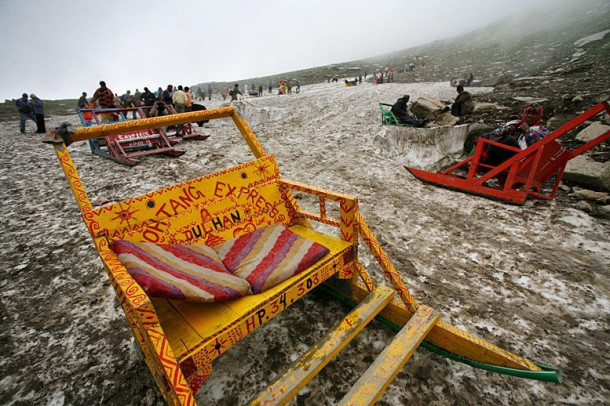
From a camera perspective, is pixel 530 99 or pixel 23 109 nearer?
pixel 530 99

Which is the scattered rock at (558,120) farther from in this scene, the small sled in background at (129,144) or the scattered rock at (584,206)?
the small sled in background at (129,144)

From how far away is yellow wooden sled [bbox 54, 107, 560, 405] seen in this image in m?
1.34

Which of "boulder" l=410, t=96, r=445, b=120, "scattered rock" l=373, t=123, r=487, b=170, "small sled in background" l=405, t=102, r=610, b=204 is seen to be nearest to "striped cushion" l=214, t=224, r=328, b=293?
"small sled in background" l=405, t=102, r=610, b=204

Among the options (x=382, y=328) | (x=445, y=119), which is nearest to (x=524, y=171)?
(x=382, y=328)

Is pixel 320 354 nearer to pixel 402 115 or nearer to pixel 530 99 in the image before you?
pixel 402 115

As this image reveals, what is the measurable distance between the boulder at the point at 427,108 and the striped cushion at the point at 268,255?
8815 millimetres

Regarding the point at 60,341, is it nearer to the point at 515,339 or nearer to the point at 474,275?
the point at 515,339

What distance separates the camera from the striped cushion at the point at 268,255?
1.77 m

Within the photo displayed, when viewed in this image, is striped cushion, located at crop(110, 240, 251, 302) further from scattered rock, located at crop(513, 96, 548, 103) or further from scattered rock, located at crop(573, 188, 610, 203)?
scattered rock, located at crop(513, 96, 548, 103)

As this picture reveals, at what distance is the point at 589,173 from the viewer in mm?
4766

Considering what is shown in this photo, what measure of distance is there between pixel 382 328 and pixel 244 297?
127 cm

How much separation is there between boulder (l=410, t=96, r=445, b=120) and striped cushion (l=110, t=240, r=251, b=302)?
937 cm

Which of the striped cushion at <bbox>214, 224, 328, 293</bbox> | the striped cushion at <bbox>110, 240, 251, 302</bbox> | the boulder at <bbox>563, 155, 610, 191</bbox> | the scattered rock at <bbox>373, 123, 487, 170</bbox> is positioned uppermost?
the striped cushion at <bbox>110, 240, 251, 302</bbox>

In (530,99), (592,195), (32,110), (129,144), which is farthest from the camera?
(32,110)
